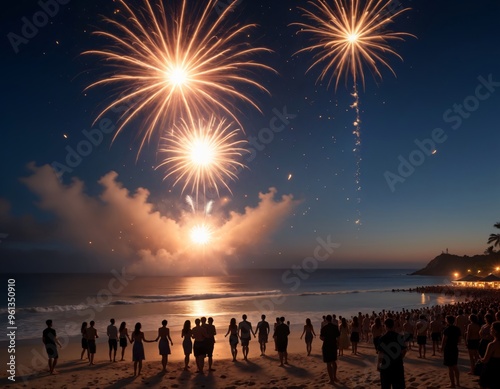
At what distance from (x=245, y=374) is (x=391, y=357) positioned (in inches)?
264

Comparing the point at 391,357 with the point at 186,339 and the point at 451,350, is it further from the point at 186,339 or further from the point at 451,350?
the point at 186,339

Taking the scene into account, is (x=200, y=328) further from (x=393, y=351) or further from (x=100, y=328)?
(x=100, y=328)

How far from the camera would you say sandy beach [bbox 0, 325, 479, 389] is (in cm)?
1095

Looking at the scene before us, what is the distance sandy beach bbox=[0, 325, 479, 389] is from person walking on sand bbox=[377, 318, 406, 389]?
2.84 m

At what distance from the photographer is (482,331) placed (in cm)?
986

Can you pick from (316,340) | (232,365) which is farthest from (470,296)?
(232,365)

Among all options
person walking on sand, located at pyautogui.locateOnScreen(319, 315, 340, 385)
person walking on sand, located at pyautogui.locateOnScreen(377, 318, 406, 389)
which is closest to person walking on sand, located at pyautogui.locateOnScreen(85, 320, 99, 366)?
person walking on sand, located at pyautogui.locateOnScreen(319, 315, 340, 385)

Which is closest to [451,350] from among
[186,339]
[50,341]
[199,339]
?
[199,339]

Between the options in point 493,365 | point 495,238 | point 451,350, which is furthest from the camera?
point 495,238

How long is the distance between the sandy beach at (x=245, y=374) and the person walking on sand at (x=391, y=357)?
284cm

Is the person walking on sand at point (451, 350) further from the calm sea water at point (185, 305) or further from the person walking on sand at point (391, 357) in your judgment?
the calm sea water at point (185, 305)

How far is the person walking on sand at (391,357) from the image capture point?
24.4 ft

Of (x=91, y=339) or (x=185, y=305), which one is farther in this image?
(x=185, y=305)

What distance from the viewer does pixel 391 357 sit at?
7.49m
